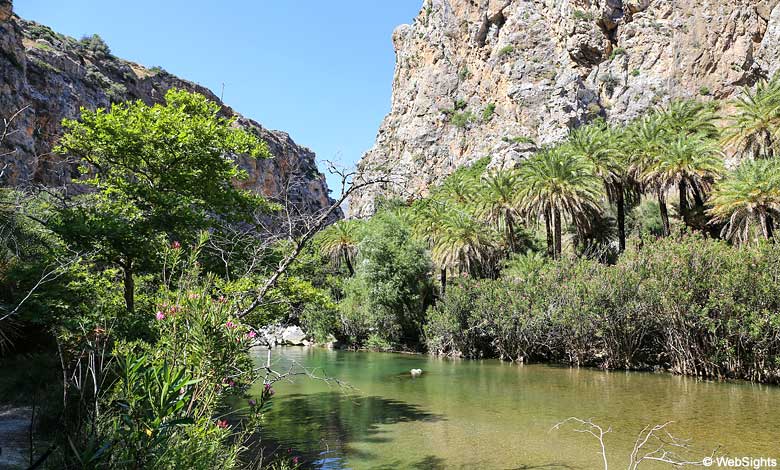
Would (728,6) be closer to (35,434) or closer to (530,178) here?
(530,178)

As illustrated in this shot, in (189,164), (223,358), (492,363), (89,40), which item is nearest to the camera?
(223,358)

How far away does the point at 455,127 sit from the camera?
80312 millimetres

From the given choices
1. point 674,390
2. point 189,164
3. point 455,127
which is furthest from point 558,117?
point 189,164

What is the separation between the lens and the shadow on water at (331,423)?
38.1ft

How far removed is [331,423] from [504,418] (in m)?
5.25

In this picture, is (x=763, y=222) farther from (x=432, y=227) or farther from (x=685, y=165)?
(x=432, y=227)

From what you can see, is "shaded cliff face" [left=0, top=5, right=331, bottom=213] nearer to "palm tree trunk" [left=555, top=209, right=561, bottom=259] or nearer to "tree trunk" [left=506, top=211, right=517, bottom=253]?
"tree trunk" [left=506, top=211, right=517, bottom=253]

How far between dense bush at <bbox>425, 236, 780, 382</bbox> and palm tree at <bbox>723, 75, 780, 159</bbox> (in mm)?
11860

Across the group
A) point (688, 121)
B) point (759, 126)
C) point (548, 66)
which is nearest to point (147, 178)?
point (759, 126)

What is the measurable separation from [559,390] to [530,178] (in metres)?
18.0

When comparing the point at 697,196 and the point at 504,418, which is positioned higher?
the point at 697,196

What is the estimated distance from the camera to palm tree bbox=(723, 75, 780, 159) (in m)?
30.8

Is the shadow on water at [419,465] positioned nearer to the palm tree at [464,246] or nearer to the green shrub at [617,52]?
the palm tree at [464,246]

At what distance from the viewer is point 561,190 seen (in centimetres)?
3300
